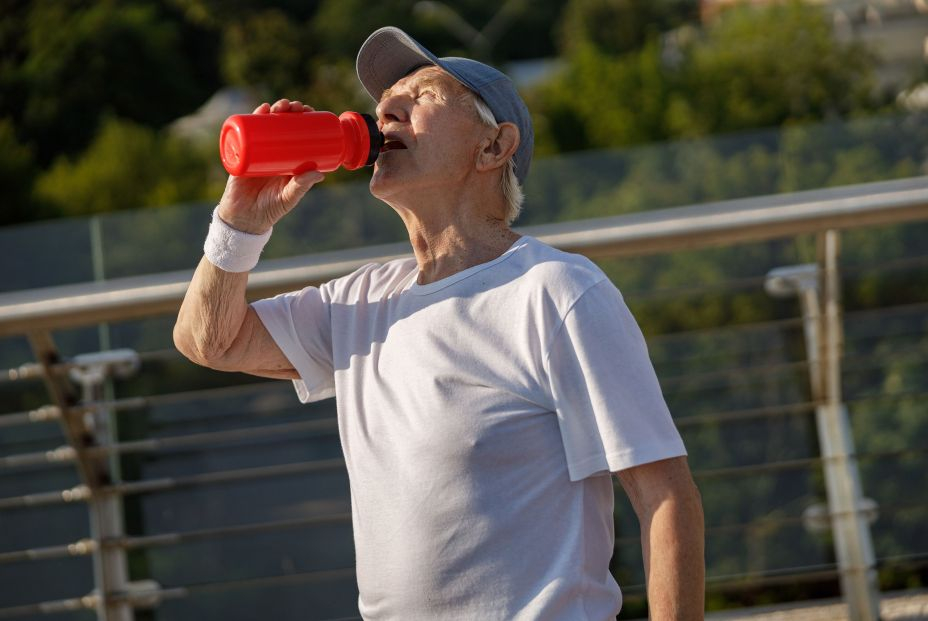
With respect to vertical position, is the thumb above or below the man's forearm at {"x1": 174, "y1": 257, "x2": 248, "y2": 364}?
above

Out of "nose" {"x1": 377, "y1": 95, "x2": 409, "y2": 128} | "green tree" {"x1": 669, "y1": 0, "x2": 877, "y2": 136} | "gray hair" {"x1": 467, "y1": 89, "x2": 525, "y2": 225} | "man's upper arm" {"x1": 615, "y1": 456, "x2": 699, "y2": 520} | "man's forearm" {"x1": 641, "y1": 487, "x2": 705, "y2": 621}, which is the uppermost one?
"green tree" {"x1": 669, "y1": 0, "x2": 877, "y2": 136}

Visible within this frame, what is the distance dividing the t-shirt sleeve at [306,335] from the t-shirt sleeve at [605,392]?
509 millimetres

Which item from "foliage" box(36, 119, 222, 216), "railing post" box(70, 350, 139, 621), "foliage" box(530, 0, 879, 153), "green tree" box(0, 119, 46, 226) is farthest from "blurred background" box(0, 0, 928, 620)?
"green tree" box(0, 119, 46, 226)

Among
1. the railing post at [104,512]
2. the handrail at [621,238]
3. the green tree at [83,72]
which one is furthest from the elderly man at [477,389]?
the green tree at [83,72]

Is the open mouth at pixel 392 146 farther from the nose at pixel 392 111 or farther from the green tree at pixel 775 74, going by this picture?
the green tree at pixel 775 74

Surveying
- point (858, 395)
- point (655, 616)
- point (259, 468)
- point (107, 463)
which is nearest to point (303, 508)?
point (259, 468)

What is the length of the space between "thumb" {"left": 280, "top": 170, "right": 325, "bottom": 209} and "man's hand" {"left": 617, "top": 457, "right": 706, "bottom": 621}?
67cm

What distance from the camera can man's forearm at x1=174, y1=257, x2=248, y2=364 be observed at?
220 cm

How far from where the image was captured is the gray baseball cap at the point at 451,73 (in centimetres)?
217

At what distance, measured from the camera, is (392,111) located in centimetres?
221

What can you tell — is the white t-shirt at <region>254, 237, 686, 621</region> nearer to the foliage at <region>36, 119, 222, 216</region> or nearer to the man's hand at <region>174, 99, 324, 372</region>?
the man's hand at <region>174, 99, 324, 372</region>

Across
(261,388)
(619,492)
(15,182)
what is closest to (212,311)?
(261,388)

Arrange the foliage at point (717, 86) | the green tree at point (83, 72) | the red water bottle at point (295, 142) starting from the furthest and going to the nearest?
the green tree at point (83, 72) → the foliage at point (717, 86) → the red water bottle at point (295, 142)

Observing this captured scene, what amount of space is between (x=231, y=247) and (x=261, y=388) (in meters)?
1.46
